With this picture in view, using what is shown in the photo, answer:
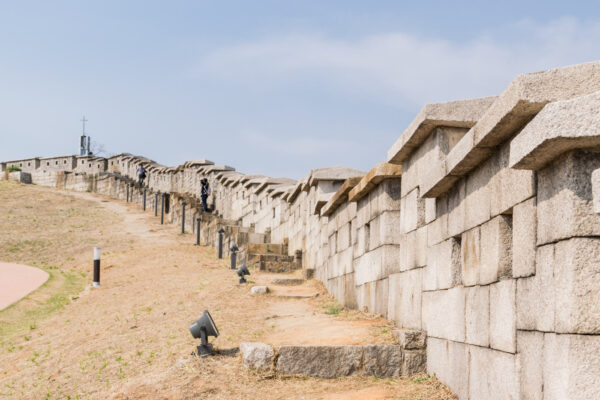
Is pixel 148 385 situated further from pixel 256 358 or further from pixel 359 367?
pixel 359 367

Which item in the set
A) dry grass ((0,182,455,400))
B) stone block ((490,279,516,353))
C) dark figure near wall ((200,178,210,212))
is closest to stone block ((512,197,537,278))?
stone block ((490,279,516,353))

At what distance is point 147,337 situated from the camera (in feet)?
28.1

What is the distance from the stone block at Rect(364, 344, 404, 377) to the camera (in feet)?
20.4

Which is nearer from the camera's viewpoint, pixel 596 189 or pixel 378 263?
pixel 596 189

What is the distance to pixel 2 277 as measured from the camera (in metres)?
16.6

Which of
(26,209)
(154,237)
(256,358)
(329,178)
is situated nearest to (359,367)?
(256,358)

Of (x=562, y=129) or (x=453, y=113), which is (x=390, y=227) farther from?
(x=562, y=129)

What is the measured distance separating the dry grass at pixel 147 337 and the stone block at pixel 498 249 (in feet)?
4.38

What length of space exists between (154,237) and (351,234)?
1414 cm

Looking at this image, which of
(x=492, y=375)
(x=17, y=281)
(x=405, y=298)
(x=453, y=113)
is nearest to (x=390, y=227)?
(x=405, y=298)

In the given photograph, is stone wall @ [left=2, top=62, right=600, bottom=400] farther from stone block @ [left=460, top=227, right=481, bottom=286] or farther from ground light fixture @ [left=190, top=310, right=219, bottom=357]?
ground light fixture @ [left=190, top=310, right=219, bottom=357]

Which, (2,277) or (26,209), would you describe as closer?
(2,277)

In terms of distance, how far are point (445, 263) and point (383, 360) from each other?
128 cm

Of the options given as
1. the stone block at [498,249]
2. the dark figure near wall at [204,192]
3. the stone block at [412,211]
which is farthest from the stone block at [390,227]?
the dark figure near wall at [204,192]
